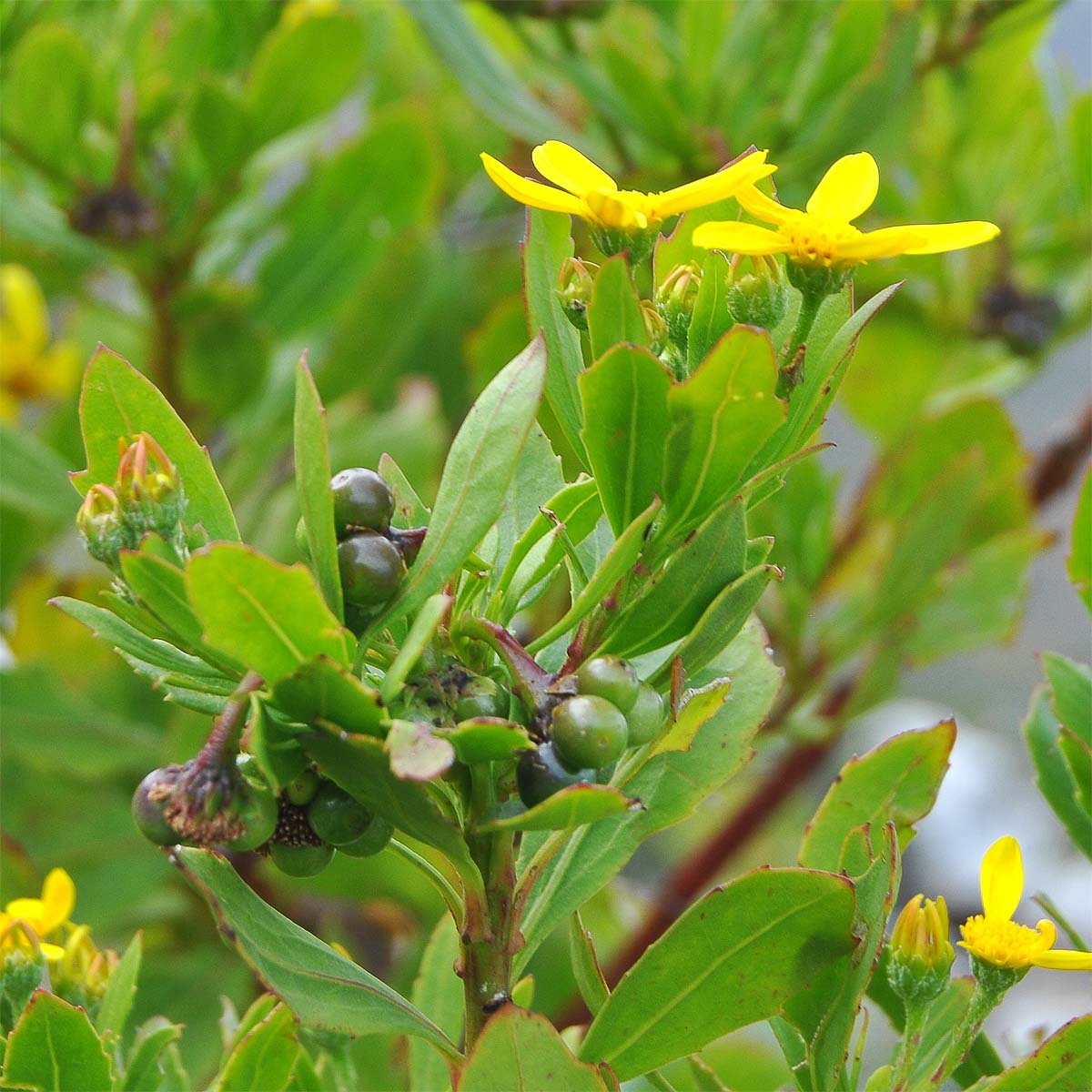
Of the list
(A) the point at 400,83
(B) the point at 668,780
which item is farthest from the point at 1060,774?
(A) the point at 400,83

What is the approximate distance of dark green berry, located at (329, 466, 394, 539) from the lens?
456 mm

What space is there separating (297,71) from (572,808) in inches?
38.2

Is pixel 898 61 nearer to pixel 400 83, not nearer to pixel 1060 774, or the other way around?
pixel 1060 774

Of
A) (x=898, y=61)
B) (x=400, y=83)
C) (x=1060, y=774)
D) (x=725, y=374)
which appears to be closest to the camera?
(x=725, y=374)

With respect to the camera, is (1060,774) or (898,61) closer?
(1060,774)

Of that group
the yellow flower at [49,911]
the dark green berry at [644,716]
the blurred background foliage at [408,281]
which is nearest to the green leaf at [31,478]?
the blurred background foliage at [408,281]

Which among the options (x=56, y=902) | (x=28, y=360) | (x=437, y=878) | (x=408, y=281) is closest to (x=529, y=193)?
(x=437, y=878)

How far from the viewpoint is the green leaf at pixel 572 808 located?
0.41m

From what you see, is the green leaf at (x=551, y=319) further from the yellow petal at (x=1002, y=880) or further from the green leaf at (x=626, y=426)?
the yellow petal at (x=1002, y=880)

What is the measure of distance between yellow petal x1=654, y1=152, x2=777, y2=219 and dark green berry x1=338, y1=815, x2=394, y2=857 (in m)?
0.22

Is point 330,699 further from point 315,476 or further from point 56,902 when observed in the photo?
point 56,902

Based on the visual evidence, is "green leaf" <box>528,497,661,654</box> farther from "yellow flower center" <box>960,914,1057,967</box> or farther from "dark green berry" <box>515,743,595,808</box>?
"yellow flower center" <box>960,914,1057,967</box>

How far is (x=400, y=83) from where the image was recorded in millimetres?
1736

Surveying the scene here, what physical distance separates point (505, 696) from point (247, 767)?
0.28 ft
